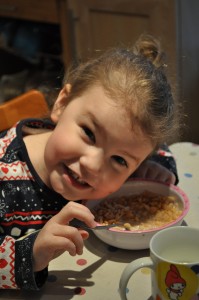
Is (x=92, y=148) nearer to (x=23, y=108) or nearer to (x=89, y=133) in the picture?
(x=89, y=133)

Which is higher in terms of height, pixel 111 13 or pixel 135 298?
pixel 111 13

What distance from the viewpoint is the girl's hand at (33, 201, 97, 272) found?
0.69 metres

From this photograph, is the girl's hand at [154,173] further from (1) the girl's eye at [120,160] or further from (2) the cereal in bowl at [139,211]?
(1) the girl's eye at [120,160]

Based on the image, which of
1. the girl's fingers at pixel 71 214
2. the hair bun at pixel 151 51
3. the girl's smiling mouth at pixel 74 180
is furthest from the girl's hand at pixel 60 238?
the hair bun at pixel 151 51

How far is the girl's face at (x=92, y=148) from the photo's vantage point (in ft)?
2.58

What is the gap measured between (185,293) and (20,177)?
0.43m

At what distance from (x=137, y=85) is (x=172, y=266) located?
1.19ft

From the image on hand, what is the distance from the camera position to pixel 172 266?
0.58m

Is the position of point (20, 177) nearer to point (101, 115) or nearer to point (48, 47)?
point (101, 115)

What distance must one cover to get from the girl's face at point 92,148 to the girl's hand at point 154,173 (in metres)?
0.16

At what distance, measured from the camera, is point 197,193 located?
3.26 feet

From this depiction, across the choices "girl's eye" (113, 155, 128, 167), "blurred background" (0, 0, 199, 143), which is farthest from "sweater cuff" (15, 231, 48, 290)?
"blurred background" (0, 0, 199, 143)

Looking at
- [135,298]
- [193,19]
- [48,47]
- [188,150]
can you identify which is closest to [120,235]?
[135,298]

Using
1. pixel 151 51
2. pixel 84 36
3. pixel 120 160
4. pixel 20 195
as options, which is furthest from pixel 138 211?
pixel 84 36
